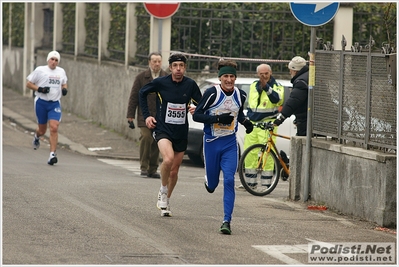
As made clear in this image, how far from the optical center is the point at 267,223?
10.7 meters

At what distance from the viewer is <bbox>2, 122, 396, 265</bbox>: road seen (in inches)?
333

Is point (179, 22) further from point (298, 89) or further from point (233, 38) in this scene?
point (298, 89)

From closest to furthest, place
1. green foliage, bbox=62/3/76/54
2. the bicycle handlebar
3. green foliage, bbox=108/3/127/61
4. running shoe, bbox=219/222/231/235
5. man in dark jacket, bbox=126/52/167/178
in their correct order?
running shoe, bbox=219/222/231/235 < the bicycle handlebar < man in dark jacket, bbox=126/52/167/178 < green foliage, bbox=108/3/127/61 < green foliage, bbox=62/3/76/54

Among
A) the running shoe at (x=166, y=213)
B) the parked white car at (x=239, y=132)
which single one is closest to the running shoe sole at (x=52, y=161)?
the parked white car at (x=239, y=132)

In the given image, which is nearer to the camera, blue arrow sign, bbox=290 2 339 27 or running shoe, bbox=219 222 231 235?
running shoe, bbox=219 222 231 235

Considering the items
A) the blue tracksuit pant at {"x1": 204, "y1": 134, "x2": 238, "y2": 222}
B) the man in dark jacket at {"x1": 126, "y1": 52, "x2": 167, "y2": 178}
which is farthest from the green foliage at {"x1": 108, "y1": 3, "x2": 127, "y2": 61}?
the blue tracksuit pant at {"x1": 204, "y1": 134, "x2": 238, "y2": 222}

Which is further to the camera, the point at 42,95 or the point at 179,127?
the point at 42,95

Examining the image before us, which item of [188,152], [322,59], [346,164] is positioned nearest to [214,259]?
[346,164]

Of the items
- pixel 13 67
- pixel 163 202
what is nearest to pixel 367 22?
pixel 163 202

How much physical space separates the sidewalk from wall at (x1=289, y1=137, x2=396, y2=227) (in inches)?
269

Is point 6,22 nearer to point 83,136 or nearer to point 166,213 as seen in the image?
point 83,136

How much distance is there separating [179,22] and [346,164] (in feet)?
30.5

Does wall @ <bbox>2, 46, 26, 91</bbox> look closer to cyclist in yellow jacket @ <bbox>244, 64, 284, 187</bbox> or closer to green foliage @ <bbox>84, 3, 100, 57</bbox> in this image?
→ green foliage @ <bbox>84, 3, 100, 57</bbox>

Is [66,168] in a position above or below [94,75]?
below
